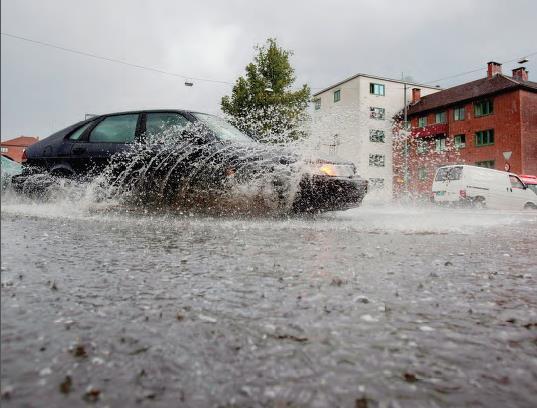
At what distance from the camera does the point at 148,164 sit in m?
5.73

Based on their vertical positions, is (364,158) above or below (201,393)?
above

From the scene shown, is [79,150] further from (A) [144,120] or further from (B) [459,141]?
(B) [459,141]

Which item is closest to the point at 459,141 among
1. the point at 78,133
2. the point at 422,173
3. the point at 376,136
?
the point at 422,173

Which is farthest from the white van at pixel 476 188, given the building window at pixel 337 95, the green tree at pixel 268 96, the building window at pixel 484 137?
the building window at pixel 337 95

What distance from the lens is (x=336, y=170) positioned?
18.4 ft

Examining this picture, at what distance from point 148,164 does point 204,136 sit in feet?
2.91

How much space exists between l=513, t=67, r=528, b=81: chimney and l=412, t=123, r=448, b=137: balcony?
21.3 feet

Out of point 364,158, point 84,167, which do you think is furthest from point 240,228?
point 364,158

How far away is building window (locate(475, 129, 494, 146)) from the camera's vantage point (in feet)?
104

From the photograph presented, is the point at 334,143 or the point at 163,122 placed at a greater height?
the point at 163,122

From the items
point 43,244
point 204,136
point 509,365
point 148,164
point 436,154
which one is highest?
point 436,154

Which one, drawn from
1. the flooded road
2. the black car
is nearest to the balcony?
the black car

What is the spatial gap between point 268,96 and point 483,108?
815 inches

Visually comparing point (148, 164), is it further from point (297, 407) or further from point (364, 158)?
point (364, 158)
